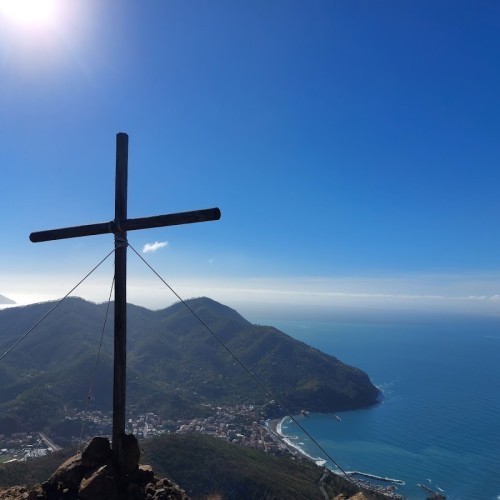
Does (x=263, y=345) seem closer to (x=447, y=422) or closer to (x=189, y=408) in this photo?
(x=189, y=408)

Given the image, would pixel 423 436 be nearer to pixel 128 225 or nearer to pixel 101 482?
pixel 101 482

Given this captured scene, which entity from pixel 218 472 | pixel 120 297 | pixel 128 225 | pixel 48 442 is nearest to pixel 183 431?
pixel 48 442

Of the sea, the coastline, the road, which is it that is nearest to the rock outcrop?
the sea

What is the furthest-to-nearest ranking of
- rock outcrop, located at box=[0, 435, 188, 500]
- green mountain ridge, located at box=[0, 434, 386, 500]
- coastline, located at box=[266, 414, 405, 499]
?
coastline, located at box=[266, 414, 405, 499], green mountain ridge, located at box=[0, 434, 386, 500], rock outcrop, located at box=[0, 435, 188, 500]

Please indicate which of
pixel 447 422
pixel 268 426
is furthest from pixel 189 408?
pixel 447 422

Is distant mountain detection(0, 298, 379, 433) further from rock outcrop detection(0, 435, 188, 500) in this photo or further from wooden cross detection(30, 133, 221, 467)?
wooden cross detection(30, 133, 221, 467)

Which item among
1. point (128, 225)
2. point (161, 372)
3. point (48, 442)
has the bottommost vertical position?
point (48, 442)

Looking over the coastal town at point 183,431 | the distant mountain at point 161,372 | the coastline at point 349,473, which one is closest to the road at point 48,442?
the coastal town at point 183,431
